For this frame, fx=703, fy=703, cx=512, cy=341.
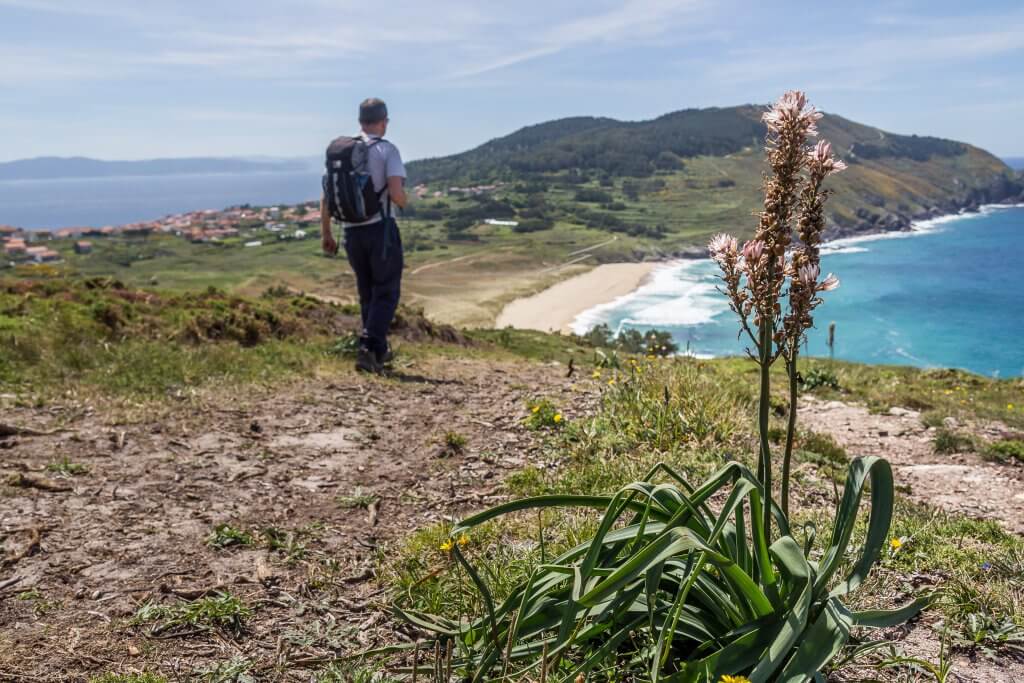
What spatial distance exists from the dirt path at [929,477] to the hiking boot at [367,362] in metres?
5.03

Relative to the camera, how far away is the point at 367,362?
8.59 meters

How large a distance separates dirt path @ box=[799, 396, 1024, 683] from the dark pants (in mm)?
4987

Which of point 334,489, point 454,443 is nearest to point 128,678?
point 334,489

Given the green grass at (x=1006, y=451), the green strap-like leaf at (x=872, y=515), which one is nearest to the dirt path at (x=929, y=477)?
the green grass at (x=1006, y=451)

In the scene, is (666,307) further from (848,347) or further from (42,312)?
(42,312)

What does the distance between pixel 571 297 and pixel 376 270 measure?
6606 cm

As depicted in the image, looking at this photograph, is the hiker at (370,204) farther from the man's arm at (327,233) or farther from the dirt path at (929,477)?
the dirt path at (929,477)

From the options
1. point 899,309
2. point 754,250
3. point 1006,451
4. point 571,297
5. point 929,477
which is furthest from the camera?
point 571,297

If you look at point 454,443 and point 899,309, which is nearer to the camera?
point 454,443

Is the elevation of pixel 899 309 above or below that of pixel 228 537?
below

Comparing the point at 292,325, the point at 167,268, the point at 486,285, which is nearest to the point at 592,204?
the point at 486,285

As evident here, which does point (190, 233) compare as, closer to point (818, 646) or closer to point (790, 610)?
point (790, 610)

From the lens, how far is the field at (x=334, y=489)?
9.30ft

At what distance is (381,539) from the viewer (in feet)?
12.9
